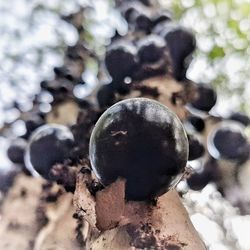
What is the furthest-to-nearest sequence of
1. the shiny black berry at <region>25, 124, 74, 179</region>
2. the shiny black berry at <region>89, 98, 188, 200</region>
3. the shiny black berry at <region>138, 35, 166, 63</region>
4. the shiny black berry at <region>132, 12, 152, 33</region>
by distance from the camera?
the shiny black berry at <region>132, 12, 152, 33</region> < the shiny black berry at <region>138, 35, 166, 63</region> < the shiny black berry at <region>25, 124, 74, 179</region> < the shiny black berry at <region>89, 98, 188, 200</region>

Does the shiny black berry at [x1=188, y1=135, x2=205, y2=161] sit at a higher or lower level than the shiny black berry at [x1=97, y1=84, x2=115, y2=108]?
lower

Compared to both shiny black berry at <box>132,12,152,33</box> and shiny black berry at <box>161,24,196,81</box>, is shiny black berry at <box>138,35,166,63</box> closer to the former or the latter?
shiny black berry at <box>161,24,196,81</box>

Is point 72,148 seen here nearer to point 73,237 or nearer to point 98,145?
point 73,237

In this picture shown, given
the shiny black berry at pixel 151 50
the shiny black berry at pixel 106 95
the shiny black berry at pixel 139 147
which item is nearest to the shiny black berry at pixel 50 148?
the shiny black berry at pixel 106 95

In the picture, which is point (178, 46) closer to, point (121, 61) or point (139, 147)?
point (121, 61)

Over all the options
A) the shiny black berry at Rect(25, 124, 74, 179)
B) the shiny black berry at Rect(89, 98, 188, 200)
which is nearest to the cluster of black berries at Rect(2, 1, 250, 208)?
the shiny black berry at Rect(25, 124, 74, 179)

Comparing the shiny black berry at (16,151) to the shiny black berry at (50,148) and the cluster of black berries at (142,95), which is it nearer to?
the cluster of black berries at (142,95)
